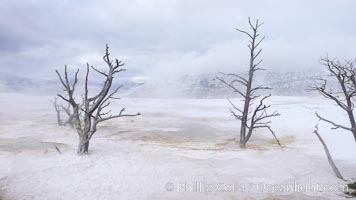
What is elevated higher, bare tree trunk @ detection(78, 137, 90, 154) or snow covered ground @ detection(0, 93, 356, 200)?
bare tree trunk @ detection(78, 137, 90, 154)

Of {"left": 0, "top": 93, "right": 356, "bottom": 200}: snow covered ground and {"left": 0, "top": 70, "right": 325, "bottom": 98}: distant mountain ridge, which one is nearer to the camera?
{"left": 0, "top": 93, "right": 356, "bottom": 200}: snow covered ground

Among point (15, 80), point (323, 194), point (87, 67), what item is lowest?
point (323, 194)

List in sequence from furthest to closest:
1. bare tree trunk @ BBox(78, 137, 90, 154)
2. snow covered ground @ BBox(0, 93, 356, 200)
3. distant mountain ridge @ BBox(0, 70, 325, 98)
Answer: distant mountain ridge @ BBox(0, 70, 325, 98) → bare tree trunk @ BBox(78, 137, 90, 154) → snow covered ground @ BBox(0, 93, 356, 200)

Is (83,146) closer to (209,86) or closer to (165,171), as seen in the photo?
(165,171)

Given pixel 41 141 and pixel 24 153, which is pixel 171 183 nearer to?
pixel 24 153

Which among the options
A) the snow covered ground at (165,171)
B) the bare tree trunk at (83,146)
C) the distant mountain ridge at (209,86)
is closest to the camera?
the snow covered ground at (165,171)

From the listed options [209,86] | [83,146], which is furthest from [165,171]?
Answer: [209,86]

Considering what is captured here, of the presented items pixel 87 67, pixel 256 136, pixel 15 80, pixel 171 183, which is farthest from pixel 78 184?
pixel 15 80

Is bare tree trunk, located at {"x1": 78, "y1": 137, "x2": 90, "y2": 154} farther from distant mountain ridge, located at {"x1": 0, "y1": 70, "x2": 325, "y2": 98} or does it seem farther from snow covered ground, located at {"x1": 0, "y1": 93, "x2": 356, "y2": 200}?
distant mountain ridge, located at {"x1": 0, "y1": 70, "x2": 325, "y2": 98}

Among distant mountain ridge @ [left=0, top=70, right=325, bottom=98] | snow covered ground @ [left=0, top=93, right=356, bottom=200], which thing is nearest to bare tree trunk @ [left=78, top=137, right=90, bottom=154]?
snow covered ground @ [left=0, top=93, right=356, bottom=200]

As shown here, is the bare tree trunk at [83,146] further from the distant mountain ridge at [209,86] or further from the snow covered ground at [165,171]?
the distant mountain ridge at [209,86]

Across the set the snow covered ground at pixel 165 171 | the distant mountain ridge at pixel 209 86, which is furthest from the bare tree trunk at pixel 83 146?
the distant mountain ridge at pixel 209 86

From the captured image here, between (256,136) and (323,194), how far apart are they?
11.8 metres

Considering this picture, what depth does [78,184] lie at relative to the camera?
9.08 m
